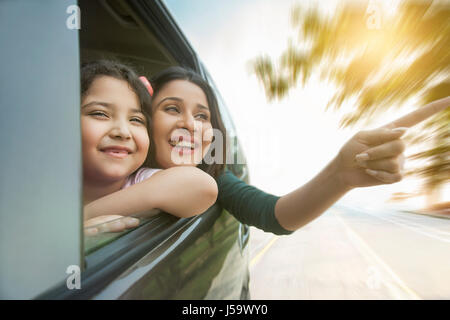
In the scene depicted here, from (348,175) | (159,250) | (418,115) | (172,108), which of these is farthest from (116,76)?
(418,115)

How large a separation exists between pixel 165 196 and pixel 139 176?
19cm

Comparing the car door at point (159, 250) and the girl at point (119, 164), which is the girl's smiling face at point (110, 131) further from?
the car door at point (159, 250)

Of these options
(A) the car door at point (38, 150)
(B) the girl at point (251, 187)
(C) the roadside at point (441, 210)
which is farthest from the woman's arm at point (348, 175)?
(A) the car door at point (38, 150)

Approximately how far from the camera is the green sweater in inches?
46.8

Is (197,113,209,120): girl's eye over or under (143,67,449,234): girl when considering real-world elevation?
over

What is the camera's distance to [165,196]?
95 centimetres

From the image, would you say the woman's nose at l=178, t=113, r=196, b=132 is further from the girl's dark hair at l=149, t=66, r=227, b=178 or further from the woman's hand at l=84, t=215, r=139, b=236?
the woman's hand at l=84, t=215, r=139, b=236

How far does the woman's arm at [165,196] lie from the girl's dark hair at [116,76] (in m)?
0.28

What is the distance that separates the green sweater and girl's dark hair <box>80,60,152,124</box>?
411 millimetres

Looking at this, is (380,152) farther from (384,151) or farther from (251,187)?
(251,187)

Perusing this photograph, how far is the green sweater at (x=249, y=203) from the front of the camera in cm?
119

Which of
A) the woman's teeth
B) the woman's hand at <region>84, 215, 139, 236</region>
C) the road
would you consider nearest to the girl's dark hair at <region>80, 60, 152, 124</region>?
the woman's teeth

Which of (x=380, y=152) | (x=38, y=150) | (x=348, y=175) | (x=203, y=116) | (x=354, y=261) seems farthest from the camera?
(x=354, y=261)
